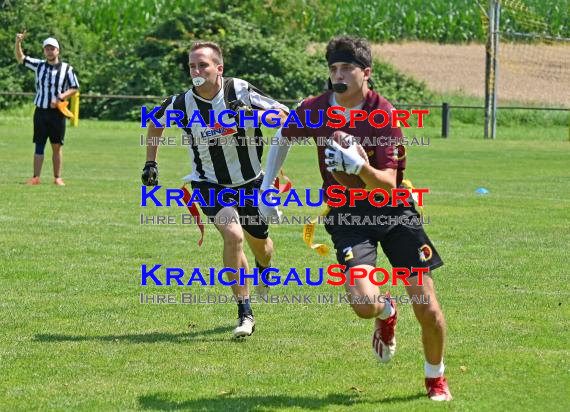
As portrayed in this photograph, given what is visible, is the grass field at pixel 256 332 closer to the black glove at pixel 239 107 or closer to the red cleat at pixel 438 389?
the red cleat at pixel 438 389

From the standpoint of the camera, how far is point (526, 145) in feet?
96.5

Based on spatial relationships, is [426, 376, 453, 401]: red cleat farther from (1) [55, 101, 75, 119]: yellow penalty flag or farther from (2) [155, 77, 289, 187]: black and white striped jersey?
(1) [55, 101, 75, 119]: yellow penalty flag

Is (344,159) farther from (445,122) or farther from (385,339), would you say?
(445,122)

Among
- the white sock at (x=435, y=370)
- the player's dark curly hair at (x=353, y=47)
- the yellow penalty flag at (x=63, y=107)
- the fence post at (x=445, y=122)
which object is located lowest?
the fence post at (x=445, y=122)

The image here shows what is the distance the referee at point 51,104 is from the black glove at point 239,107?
9549 mm

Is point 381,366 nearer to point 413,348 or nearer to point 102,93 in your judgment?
point 413,348

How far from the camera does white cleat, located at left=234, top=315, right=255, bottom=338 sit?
7.55 m

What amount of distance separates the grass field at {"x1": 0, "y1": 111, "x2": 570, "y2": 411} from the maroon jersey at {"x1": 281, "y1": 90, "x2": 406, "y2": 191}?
3.94 ft

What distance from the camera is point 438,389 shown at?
5973 mm

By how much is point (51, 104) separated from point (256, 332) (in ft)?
34.3

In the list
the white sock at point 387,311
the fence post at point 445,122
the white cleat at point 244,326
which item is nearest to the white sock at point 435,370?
the white sock at point 387,311

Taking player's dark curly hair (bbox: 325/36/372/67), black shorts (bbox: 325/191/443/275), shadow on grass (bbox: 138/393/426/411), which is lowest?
shadow on grass (bbox: 138/393/426/411)

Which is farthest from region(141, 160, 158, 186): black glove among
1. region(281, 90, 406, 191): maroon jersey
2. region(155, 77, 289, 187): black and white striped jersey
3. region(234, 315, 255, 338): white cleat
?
region(281, 90, 406, 191): maroon jersey

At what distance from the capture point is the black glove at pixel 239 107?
8.14 meters
